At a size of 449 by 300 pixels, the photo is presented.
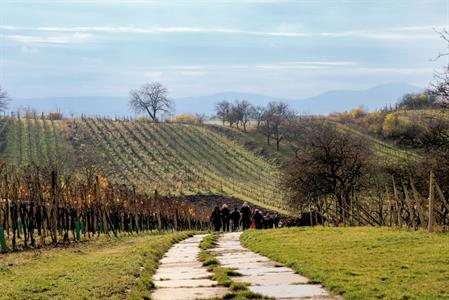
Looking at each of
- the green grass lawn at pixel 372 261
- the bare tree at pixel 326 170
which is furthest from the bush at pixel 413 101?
the green grass lawn at pixel 372 261

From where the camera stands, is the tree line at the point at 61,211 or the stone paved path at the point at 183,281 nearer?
the stone paved path at the point at 183,281

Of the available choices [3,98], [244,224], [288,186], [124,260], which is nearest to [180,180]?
[288,186]

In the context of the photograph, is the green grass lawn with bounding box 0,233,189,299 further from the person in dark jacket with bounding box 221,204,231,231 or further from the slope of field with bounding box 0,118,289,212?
the slope of field with bounding box 0,118,289,212

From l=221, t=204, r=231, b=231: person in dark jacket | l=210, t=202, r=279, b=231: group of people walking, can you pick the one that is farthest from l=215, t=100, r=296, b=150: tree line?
l=221, t=204, r=231, b=231: person in dark jacket

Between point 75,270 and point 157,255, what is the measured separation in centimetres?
414

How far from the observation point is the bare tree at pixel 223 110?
16275 cm

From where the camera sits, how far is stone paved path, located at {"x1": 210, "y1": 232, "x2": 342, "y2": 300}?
10422 mm

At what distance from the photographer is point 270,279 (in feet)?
40.0

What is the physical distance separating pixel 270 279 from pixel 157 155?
294 feet

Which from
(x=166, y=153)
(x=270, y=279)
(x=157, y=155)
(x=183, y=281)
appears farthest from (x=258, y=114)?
(x=270, y=279)

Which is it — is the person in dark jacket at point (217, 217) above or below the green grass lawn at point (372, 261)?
below

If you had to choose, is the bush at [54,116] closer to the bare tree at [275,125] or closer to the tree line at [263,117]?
the tree line at [263,117]

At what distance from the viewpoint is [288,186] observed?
161 ft

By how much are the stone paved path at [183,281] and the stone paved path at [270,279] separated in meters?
0.66
